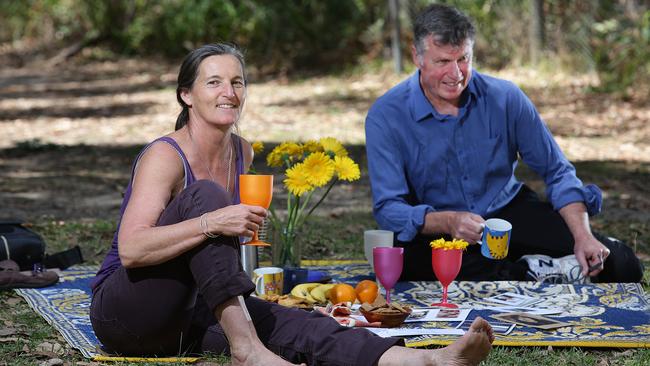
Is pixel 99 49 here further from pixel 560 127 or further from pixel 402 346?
pixel 402 346

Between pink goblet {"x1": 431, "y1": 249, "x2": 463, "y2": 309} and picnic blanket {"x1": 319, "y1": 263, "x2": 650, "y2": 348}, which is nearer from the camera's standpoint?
picnic blanket {"x1": 319, "y1": 263, "x2": 650, "y2": 348}

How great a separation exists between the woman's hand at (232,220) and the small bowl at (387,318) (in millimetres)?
881

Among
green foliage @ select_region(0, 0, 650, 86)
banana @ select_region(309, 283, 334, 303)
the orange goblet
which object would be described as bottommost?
banana @ select_region(309, 283, 334, 303)

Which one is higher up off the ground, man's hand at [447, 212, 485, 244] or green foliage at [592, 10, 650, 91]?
green foliage at [592, 10, 650, 91]

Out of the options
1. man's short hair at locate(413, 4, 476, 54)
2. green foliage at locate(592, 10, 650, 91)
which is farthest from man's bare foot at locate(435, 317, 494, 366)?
green foliage at locate(592, 10, 650, 91)

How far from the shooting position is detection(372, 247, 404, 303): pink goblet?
4438 millimetres

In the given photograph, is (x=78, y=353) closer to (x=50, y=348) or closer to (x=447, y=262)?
(x=50, y=348)

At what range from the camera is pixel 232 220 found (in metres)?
3.38

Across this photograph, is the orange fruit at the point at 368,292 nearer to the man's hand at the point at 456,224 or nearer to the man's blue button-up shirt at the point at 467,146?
the man's hand at the point at 456,224

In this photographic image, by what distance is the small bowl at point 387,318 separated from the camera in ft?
13.4

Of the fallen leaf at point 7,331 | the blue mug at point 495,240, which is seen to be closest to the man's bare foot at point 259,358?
the fallen leaf at point 7,331

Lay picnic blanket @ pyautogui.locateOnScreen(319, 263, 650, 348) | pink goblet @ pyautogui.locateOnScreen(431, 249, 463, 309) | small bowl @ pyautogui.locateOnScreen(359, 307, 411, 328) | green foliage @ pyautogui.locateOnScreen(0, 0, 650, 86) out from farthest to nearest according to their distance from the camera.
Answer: green foliage @ pyautogui.locateOnScreen(0, 0, 650, 86) < pink goblet @ pyautogui.locateOnScreen(431, 249, 463, 309) < small bowl @ pyautogui.locateOnScreen(359, 307, 411, 328) < picnic blanket @ pyautogui.locateOnScreen(319, 263, 650, 348)

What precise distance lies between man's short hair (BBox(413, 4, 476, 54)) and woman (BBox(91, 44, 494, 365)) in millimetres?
1271

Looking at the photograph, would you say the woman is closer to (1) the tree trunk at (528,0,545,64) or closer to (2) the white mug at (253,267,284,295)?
(2) the white mug at (253,267,284,295)
